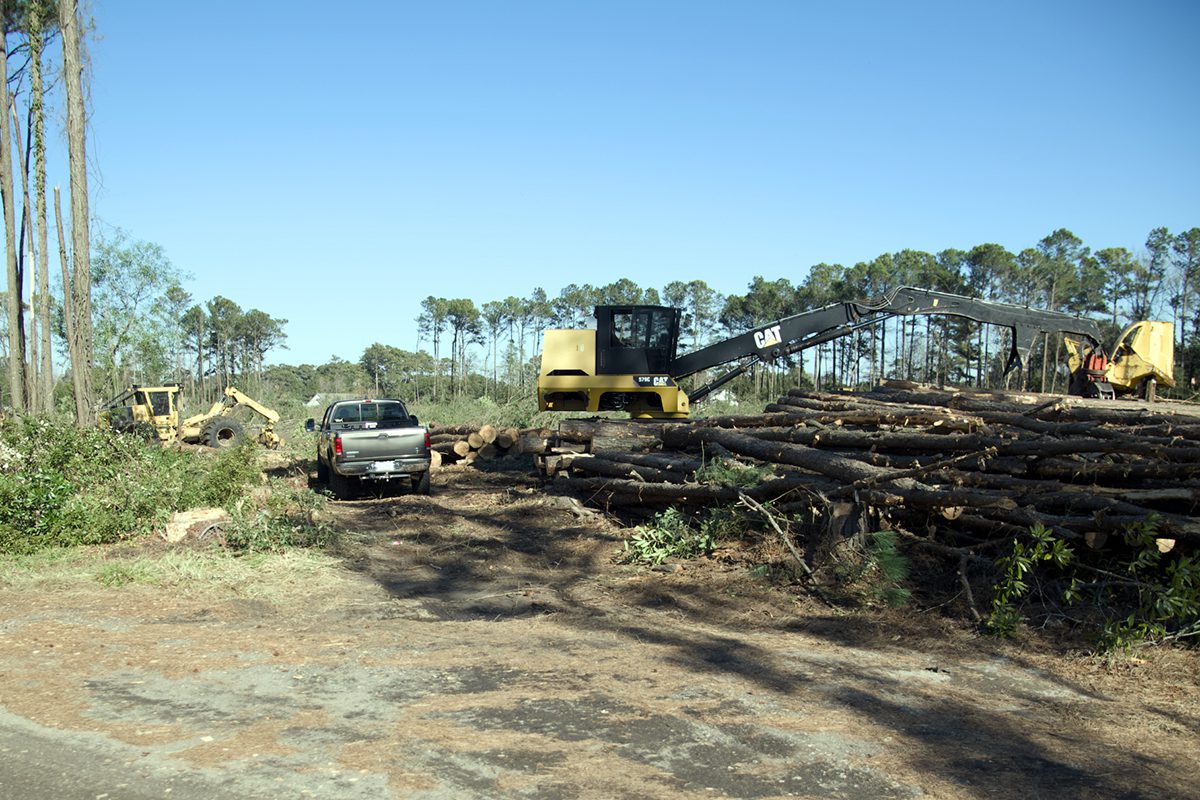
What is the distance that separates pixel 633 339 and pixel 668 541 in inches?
289

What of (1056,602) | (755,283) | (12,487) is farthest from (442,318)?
(1056,602)

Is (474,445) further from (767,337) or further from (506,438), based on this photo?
(767,337)

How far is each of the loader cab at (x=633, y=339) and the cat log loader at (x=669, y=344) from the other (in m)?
0.02

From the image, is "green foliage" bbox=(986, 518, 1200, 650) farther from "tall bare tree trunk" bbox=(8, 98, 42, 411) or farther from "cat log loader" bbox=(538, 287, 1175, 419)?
"tall bare tree trunk" bbox=(8, 98, 42, 411)

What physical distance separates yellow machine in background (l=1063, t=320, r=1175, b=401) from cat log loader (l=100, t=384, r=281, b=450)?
22.8 metres

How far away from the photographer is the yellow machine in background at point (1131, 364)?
718 inches

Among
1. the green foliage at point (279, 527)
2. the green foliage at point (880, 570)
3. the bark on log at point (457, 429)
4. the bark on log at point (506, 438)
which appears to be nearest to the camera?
the green foliage at point (880, 570)

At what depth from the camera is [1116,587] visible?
7.59 metres

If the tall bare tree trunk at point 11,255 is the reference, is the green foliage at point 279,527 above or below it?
below

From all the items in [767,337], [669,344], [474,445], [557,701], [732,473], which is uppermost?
[767,337]

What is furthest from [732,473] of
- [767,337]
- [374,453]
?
[374,453]

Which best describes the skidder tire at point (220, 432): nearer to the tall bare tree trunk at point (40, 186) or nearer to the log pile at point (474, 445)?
the tall bare tree trunk at point (40, 186)

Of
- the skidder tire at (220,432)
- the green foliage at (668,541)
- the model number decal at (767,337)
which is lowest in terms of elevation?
the green foliage at (668,541)

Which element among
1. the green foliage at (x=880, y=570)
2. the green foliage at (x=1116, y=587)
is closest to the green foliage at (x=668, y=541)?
the green foliage at (x=880, y=570)
